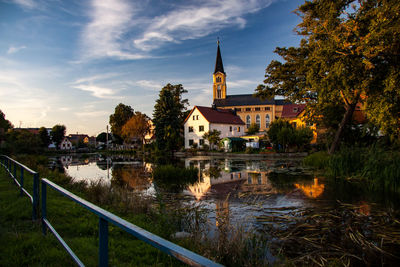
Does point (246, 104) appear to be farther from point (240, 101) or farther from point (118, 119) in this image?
point (118, 119)

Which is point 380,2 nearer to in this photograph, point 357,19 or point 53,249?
point 357,19

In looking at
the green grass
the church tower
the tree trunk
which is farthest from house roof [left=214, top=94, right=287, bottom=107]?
the green grass

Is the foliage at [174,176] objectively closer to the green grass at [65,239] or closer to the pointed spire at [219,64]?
the green grass at [65,239]

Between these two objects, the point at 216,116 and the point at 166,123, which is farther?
the point at 216,116

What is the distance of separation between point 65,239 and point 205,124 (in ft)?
156

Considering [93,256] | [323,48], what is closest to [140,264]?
[93,256]

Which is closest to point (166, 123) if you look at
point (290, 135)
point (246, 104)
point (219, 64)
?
point (290, 135)

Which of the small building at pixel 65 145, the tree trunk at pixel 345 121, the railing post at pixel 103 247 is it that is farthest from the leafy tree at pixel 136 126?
the railing post at pixel 103 247

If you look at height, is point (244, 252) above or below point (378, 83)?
below

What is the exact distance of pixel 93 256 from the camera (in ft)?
12.6

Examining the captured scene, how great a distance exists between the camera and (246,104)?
274 ft

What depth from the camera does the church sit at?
8200cm

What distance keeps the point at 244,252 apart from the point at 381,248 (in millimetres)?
2561

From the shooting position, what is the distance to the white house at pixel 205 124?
52.0 meters
